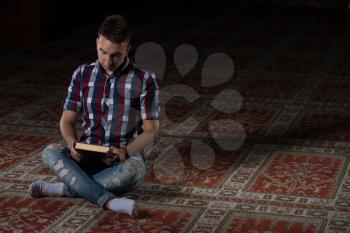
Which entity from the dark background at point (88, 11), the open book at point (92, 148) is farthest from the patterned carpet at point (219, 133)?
the open book at point (92, 148)

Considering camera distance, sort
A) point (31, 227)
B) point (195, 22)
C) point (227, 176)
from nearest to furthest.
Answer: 1. point (31, 227)
2. point (227, 176)
3. point (195, 22)

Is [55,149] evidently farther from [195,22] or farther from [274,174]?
[195,22]

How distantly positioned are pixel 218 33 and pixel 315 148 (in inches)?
188

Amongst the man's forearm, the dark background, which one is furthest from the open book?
the dark background

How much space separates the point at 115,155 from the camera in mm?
4047

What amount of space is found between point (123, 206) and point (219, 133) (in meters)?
1.78

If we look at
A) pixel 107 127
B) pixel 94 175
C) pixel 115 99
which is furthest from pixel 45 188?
pixel 115 99

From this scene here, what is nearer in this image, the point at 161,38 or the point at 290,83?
the point at 290,83

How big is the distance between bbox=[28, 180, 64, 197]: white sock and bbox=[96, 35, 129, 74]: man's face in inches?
25.5

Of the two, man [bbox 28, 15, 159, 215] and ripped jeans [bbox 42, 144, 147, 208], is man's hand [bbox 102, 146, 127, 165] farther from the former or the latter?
ripped jeans [bbox 42, 144, 147, 208]

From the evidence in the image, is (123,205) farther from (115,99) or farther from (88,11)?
(88,11)

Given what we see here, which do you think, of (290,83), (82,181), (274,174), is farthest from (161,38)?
(82,181)

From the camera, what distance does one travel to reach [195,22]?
10797mm

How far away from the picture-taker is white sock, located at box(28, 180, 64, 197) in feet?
14.1
